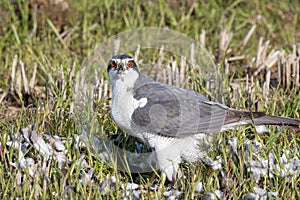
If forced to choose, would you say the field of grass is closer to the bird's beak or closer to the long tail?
the long tail

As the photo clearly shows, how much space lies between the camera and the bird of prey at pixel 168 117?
4418 millimetres

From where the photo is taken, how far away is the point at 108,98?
18.0ft

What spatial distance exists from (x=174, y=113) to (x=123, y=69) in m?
0.47

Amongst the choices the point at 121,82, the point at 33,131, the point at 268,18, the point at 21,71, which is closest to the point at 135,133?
the point at 121,82

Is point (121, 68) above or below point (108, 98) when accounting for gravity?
above

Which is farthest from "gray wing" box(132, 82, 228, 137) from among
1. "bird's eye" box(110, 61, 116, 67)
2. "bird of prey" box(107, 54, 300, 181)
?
"bird's eye" box(110, 61, 116, 67)

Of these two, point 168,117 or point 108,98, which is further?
point 108,98

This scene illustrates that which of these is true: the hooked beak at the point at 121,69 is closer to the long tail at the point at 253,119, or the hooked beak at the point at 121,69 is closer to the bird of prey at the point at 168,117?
the bird of prey at the point at 168,117

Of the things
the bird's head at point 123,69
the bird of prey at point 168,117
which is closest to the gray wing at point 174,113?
the bird of prey at point 168,117

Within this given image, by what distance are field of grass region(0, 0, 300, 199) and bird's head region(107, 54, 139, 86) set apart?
0.53 m

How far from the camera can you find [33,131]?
4.48 meters

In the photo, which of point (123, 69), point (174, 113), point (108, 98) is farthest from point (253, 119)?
point (108, 98)

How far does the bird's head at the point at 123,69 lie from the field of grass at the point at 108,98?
1.73ft

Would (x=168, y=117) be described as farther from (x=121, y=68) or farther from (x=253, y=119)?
(x=253, y=119)
